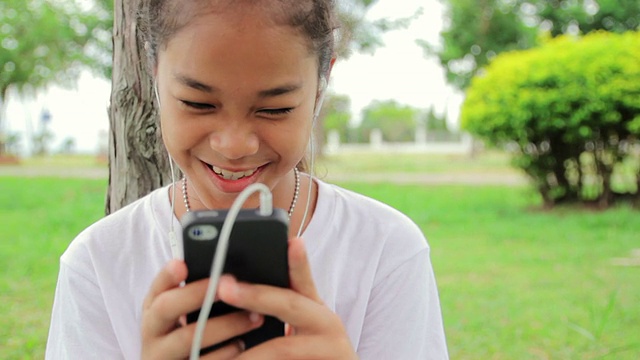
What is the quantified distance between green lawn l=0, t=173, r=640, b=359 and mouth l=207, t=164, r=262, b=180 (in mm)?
2430

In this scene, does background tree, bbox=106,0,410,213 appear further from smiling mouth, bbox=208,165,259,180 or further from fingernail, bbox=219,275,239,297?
fingernail, bbox=219,275,239,297

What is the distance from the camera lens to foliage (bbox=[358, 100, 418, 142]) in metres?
40.7

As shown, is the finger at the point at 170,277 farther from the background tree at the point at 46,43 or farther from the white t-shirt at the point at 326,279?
the background tree at the point at 46,43

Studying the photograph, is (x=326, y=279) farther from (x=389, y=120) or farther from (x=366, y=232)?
(x=389, y=120)

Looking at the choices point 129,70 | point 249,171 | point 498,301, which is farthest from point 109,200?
point 498,301

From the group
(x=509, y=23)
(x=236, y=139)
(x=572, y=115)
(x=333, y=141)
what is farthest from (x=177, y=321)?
(x=333, y=141)

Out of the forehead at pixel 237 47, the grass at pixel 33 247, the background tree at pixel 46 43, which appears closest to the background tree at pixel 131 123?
the forehead at pixel 237 47

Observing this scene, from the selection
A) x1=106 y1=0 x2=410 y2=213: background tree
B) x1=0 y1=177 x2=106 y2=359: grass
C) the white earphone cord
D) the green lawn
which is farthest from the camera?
x1=0 y1=177 x2=106 y2=359: grass

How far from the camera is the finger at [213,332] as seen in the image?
37.7 inches

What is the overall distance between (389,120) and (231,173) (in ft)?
146

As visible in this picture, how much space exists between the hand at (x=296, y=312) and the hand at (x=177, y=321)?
33 millimetres

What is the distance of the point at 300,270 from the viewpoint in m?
0.95

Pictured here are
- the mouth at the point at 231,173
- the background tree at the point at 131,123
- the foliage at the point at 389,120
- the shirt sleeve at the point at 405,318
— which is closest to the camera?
the mouth at the point at 231,173

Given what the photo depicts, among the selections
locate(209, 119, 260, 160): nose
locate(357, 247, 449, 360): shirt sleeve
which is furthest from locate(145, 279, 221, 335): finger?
locate(357, 247, 449, 360): shirt sleeve
